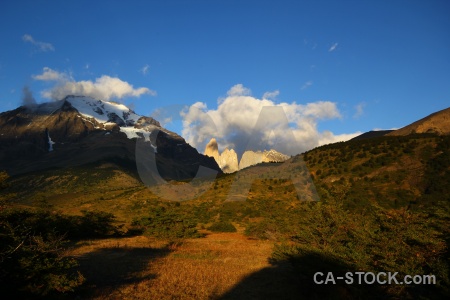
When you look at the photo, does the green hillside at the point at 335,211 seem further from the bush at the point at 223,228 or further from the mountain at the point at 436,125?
the mountain at the point at 436,125

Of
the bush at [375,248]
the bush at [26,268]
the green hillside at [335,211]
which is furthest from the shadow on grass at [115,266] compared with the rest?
the bush at [375,248]

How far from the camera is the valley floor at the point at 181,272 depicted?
46.4 ft

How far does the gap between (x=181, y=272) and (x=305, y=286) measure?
7269 millimetres

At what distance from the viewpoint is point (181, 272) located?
59.0 ft

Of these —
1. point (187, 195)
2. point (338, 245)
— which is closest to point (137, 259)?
point (338, 245)

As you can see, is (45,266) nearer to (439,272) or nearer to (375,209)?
(439,272)

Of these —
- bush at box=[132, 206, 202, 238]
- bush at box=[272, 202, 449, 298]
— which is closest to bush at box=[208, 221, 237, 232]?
bush at box=[132, 206, 202, 238]

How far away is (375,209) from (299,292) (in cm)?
575

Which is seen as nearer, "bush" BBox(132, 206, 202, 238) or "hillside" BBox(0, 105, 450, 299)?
"hillside" BBox(0, 105, 450, 299)

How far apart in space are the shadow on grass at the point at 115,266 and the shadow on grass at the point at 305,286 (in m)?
5.63

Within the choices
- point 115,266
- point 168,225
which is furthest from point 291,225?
point 115,266

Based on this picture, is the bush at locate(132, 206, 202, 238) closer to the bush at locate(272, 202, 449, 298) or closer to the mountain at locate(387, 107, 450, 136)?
the bush at locate(272, 202, 449, 298)

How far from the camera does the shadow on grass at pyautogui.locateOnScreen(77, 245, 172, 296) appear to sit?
14.9 m

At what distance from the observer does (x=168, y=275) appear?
17.2 m
